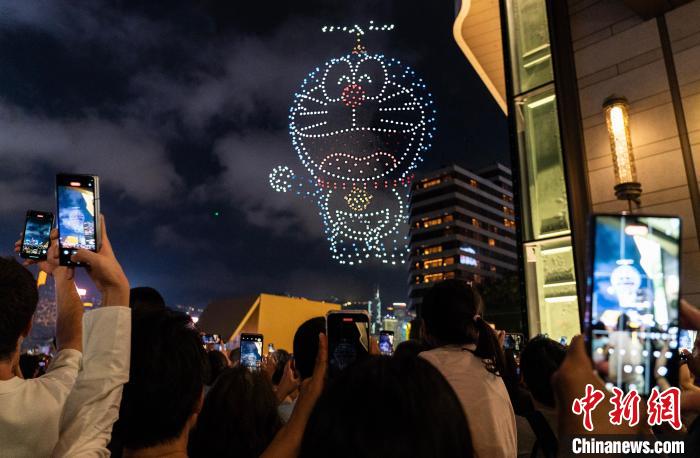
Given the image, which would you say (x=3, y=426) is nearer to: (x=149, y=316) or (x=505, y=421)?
(x=149, y=316)

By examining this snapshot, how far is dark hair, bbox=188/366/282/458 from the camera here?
7.04 ft

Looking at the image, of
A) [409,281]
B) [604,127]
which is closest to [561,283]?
[604,127]

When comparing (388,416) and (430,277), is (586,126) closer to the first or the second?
(388,416)

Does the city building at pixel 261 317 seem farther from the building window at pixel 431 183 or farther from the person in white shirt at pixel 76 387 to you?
the building window at pixel 431 183

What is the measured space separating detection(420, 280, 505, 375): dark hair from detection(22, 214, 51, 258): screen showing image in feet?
7.93

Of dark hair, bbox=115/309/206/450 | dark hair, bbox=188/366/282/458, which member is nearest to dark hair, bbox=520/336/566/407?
dark hair, bbox=188/366/282/458

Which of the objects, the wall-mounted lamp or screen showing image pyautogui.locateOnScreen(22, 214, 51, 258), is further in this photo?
the wall-mounted lamp

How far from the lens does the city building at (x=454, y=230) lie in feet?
272

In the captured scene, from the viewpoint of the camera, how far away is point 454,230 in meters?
82.6

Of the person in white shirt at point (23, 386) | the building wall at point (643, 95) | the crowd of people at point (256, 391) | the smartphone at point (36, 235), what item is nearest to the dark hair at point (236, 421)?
the crowd of people at point (256, 391)

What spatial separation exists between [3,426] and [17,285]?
48cm

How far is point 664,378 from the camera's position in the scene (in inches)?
43.4

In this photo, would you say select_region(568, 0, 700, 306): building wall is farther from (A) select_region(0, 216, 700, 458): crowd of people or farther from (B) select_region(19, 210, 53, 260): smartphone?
(B) select_region(19, 210, 53, 260): smartphone

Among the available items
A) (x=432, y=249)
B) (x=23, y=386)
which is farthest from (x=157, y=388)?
(x=432, y=249)
